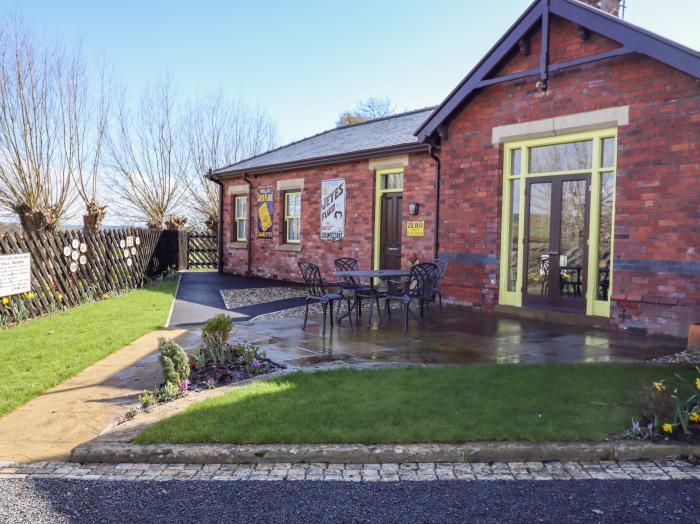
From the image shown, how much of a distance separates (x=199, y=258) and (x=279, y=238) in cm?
806

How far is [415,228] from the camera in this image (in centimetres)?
1249

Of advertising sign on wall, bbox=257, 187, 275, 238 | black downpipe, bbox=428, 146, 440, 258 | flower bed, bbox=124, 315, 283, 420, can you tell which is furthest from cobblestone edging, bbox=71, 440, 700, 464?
advertising sign on wall, bbox=257, 187, 275, 238

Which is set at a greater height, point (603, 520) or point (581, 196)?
point (581, 196)

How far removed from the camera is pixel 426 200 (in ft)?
40.4

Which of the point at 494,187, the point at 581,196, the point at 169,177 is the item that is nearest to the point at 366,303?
the point at 494,187

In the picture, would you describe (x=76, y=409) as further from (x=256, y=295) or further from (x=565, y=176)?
(x=256, y=295)

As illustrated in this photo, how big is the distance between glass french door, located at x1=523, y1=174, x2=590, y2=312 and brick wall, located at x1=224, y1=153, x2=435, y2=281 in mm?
2388

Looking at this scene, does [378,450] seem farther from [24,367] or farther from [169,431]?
[24,367]

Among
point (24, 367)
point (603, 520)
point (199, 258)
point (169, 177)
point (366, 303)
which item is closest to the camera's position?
point (603, 520)

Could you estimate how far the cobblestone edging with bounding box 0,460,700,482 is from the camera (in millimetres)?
3705

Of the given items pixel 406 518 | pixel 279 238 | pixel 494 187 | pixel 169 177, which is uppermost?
pixel 169 177

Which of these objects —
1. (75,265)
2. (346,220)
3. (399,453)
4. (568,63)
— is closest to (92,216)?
(75,265)

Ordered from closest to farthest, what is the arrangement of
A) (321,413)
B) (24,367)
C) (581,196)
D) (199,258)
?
1. (321,413)
2. (24,367)
3. (581,196)
4. (199,258)

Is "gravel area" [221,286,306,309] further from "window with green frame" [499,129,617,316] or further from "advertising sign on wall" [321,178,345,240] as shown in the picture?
"window with green frame" [499,129,617,316]
